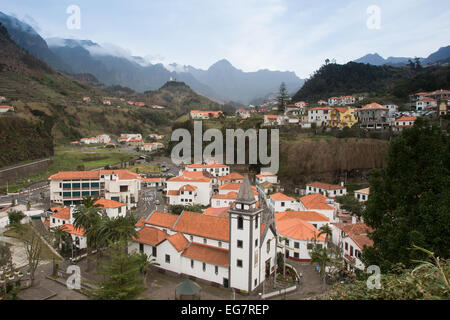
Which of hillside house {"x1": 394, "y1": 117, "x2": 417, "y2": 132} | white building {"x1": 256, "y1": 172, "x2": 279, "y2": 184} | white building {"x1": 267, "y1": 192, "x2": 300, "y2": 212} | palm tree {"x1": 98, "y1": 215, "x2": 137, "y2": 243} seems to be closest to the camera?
palm tree {"x1": 98, "y1": 215, "x2": 137, "y2": 243}

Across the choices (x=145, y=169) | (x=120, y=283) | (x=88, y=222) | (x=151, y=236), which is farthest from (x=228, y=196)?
(x=145, y=169)

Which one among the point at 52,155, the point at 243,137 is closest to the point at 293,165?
the point at 243,137

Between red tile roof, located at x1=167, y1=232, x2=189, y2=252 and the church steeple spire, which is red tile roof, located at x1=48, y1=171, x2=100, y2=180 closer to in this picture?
red tile roof, located at x1=167, y1=232, x2=189, y2=252

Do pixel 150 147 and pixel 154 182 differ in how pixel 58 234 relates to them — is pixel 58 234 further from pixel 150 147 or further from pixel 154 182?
pixel 150 147

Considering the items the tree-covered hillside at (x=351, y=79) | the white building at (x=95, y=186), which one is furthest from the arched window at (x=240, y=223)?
the tree-covered hillside at (x=351, y=79)

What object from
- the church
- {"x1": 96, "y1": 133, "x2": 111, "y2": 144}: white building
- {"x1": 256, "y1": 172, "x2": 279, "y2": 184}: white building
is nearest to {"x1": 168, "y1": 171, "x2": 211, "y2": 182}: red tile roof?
{"x1": 256, "y1": 172, "x2": 279, "y2": 184}: white building

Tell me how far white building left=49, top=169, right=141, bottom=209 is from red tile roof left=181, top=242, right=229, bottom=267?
24.3m

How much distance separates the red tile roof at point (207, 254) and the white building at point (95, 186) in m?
24.3

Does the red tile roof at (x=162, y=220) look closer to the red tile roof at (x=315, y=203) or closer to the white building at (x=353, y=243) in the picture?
the white building at (x=353, y=243)

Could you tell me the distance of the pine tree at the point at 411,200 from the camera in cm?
1301

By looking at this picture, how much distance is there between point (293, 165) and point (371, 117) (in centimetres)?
2688

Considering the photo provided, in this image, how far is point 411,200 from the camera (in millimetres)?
14875

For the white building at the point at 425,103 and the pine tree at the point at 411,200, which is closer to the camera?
the pine tree at the point at 411,200

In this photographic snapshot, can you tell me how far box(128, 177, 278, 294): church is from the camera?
20172mm
